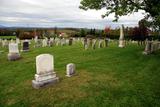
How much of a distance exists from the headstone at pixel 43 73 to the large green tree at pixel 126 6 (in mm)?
8025

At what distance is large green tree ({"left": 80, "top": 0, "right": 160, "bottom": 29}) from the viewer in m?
15.6

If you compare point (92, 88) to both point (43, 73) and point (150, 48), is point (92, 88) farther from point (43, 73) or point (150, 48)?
point (150, 48)

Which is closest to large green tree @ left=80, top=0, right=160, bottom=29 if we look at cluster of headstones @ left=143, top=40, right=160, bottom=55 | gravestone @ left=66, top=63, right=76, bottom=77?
cluster of headstones @ left=143, top=40, right=160, bottom=55

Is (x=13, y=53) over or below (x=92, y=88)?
over

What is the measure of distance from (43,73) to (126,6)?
935 centimetres

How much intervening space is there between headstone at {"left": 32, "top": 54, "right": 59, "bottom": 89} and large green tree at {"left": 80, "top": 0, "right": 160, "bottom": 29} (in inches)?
316

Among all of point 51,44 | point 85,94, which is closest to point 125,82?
point 85,94

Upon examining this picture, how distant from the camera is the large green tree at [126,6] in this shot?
1562 centimetres

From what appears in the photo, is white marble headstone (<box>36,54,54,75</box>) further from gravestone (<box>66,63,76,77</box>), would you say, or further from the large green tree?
the large green tree

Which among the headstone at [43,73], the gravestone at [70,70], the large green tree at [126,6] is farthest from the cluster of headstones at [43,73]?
the large green tree at [126,6]

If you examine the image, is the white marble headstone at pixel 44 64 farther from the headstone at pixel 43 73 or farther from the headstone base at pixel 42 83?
the headstone base at pixel 42 83

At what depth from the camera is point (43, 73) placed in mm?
10109

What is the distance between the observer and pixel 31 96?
910cm

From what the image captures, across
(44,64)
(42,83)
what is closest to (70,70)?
(44,64)
